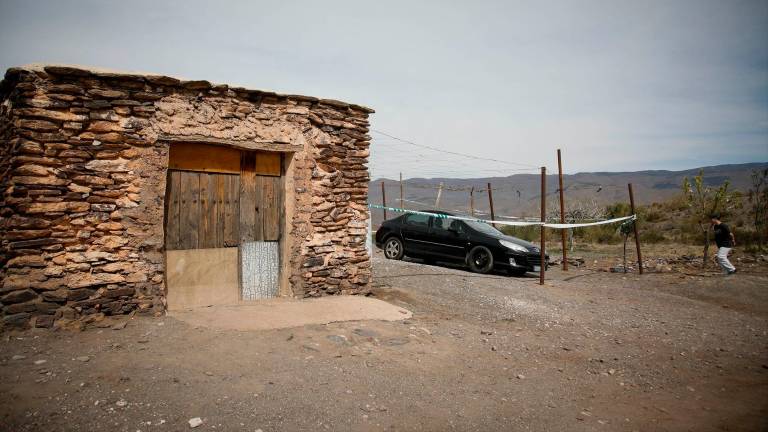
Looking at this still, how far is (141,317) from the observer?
5.52m

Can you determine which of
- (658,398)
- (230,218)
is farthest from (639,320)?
(230,218)

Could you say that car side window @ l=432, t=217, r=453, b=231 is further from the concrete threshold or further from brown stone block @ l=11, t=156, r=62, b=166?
brown stone block @ l=11, t=156, r=62, b=166

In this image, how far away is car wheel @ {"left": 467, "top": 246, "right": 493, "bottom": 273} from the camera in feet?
36.7

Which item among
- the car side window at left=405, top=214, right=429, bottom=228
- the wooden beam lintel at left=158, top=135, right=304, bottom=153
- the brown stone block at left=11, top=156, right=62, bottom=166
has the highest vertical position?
the wooden beam lintel at left=158, top=135, right=304, bottom=153

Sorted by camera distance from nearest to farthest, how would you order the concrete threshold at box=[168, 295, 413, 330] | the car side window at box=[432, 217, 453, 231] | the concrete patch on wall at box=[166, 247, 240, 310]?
the concrete threshold at box=[168, 295, 413, 330] → the concrete patch on wall at box=[166, 247, 240, 310] → the car side window at box=[432, 217, 453, 231]

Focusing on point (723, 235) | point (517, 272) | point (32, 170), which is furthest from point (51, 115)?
point (723, 235)

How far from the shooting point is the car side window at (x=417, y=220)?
12133 millimetres

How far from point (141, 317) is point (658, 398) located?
583 cm

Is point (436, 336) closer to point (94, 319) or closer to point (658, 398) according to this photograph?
point (658, 398)

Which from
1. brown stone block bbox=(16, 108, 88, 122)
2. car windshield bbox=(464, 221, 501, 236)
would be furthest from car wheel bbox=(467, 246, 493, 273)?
brown stone block bbox=(16, 108, 88, 122)

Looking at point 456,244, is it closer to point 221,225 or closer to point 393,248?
point 393,248

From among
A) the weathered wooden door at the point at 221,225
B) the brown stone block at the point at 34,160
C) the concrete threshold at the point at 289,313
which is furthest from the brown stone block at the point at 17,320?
the brown stone block at the point at 34,160

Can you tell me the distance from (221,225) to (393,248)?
21.7 feet

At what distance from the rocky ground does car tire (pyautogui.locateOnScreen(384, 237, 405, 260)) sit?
16.0ft
